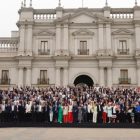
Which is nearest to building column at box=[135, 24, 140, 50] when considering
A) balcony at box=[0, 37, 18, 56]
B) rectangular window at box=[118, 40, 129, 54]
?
rectangular window at box=[118, 40, 129, 54]

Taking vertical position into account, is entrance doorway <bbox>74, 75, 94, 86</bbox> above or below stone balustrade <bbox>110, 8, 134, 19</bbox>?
below

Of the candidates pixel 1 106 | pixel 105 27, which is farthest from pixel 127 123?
pixel 105 27

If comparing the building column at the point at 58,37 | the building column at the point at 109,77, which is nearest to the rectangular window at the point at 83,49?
the building column at the point at 58,37

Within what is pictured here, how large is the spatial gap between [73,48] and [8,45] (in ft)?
20.5

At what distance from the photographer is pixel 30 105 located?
57.7 ft

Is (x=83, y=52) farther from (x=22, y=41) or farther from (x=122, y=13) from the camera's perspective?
(x=22, y=41)

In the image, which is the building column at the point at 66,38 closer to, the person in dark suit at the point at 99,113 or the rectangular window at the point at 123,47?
the rectangular window at the point at 123,47

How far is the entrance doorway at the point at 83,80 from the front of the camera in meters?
32.3

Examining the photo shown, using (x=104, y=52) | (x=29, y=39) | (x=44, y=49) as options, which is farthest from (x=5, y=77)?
(x=104, y=52)

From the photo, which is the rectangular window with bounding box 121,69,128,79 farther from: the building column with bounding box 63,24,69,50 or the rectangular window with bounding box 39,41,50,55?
the rectangular window with bounding box 39,41,50,55

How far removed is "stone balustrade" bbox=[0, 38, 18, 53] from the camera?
31.7 meters

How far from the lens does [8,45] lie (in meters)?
32.0

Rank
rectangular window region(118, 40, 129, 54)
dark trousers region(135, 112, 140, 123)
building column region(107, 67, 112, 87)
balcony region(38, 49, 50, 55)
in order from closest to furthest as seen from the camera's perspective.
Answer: dark trousers region(135, 112, 140, 123) → building column region(107, 67, 112, 87) → rectangular window region(118, 40, 129, 54) → balcony region(38, 49, 50, 55)

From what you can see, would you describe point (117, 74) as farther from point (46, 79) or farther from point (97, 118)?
point (97, 118)
